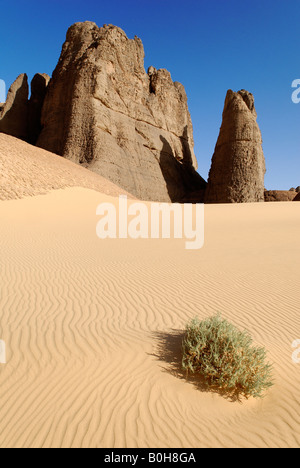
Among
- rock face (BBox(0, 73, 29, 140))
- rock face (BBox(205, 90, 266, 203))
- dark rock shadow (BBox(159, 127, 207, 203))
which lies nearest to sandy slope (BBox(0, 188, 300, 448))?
rock face (BBox(205, 90, 266, 203))

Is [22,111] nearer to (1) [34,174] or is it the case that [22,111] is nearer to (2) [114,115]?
(2) [114,115]

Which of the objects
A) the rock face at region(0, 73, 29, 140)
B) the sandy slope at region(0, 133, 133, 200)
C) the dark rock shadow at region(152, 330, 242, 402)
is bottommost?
the dark rock shadow at region(152, 330, 242, 402)

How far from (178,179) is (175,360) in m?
36.9

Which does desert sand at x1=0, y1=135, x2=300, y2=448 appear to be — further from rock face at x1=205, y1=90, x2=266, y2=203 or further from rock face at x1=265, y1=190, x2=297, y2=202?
rock face at x1=265, y1=190, x2=297, y2=202

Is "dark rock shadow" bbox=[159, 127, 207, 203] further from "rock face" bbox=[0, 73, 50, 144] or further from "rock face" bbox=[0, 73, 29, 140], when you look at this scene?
"rock face" bbox=[0, 73, 29, 140]

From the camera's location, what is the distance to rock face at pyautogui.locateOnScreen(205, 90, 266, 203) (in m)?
33.2

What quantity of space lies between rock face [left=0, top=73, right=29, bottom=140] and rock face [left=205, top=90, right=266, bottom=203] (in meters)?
24.4

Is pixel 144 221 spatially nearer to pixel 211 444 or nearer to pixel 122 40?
pixel 211 444

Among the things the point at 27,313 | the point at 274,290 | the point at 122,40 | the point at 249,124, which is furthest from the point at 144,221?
the point at 122,40

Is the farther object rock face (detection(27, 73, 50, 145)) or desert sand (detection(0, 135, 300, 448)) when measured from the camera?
rock face (detection(27, 73, 50, 145))

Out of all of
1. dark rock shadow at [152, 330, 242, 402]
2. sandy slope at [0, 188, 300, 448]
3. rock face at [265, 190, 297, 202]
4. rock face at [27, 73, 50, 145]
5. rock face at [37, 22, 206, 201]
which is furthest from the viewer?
rock face at [265, 190, 297, 202]

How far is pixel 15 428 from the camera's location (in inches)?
95.2

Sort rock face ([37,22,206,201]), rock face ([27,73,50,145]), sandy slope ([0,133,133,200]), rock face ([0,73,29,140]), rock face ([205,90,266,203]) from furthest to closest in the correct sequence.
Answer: rock face ([27,73,50,145]) < rock face ([0,73,29,140]) < rock face ([205,90,266,203]) < rock face ([37,22,206,201]) < sandy slope ([0,133,133,200])

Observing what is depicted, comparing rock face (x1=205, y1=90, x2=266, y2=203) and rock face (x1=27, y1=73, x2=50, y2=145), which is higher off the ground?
rock face (x1=27, y1=73, x2=50, y2=145)
